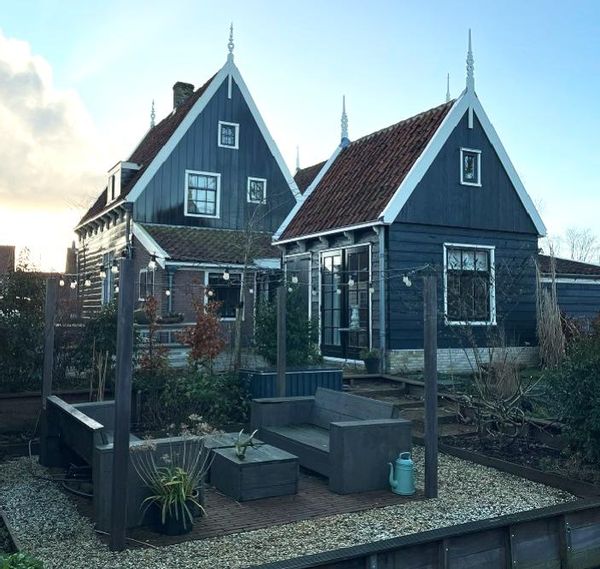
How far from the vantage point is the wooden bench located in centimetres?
654

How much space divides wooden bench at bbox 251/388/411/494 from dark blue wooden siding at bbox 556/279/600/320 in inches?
483

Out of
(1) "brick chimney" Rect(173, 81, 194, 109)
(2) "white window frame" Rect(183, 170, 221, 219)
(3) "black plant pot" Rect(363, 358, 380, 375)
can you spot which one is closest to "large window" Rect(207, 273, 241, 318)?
(2) "white window frame" Rect(183, 170, 221, 219)

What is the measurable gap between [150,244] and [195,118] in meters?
5.03

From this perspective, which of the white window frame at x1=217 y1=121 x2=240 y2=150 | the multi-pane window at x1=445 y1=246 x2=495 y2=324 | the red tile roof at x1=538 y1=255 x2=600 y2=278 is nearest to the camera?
the multi-pane window at x1=445 y1=246 x2=495 y2=324

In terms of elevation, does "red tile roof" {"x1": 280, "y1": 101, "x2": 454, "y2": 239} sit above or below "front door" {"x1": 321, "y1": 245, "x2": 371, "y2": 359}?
above

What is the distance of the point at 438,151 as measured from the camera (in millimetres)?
15430

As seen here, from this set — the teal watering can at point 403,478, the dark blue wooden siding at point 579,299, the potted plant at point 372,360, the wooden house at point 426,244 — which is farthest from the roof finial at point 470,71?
the teal watering can at point 403,478

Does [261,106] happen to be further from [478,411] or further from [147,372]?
[478,411]

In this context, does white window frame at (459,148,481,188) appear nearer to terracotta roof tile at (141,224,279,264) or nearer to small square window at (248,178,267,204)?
terracotta roof tile at (141,224,279,264)

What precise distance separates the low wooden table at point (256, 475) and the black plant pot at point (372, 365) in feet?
25.8

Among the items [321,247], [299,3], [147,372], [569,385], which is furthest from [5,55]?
[569,385]

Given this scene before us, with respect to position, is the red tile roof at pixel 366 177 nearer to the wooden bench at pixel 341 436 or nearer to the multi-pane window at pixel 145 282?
the multi-pane window at pixel 145 282

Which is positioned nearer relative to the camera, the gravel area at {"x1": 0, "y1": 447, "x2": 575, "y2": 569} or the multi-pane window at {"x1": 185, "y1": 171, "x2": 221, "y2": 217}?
the gravel area at {"x1": 0, "y1": 447, "x2": 575, "y2": 569}

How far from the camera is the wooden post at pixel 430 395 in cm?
637
